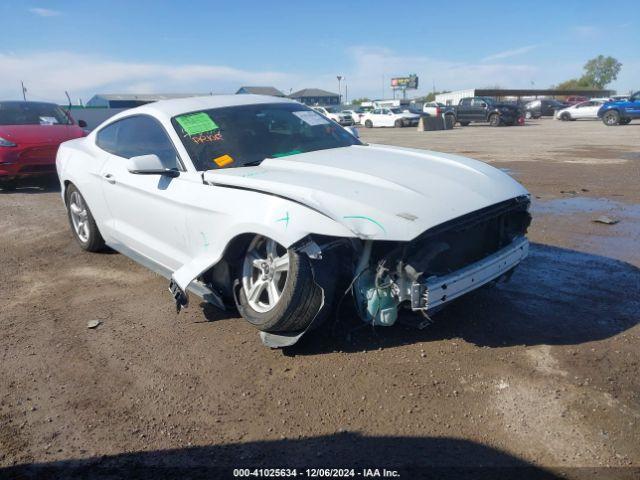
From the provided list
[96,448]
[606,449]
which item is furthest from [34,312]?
[606,449]

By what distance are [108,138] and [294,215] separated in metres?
2.84

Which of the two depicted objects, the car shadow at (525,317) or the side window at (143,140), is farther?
the side window at (143,140)

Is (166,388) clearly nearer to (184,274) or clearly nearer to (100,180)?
(184,274)

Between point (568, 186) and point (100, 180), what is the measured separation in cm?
737

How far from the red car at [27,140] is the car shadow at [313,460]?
7.87 meters

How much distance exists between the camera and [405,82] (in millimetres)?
99500

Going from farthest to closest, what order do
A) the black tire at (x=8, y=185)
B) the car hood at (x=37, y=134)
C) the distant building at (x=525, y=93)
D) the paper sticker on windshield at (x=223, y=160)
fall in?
the distant building at (x=525, y=93) → the black tire at (x=8, y=185) → the car hood at (x=37, y=134) → the paper sticker on windshield at (x=223, y=160)

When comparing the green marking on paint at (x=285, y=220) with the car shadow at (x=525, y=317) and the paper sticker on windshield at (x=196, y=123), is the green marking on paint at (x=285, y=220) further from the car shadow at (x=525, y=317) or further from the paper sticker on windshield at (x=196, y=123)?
the paper sticker on windshield at (x=196, y=123)

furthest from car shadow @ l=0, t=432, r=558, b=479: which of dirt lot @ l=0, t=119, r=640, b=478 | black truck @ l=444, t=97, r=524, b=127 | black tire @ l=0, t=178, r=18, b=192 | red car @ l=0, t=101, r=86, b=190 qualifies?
black truck @ l=444, t=97, r=524, b=127

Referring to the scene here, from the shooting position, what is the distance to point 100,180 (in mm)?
4672

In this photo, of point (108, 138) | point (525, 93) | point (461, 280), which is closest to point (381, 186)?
point (461, 280)

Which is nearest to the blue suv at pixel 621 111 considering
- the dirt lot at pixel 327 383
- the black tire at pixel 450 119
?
the black tire at pixel 450 119

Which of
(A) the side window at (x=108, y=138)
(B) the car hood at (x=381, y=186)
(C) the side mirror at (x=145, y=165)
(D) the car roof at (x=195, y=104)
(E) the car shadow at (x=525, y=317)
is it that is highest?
(D) the car roof at (x=195, y=104)

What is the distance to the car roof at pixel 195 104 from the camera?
13.7 ft
